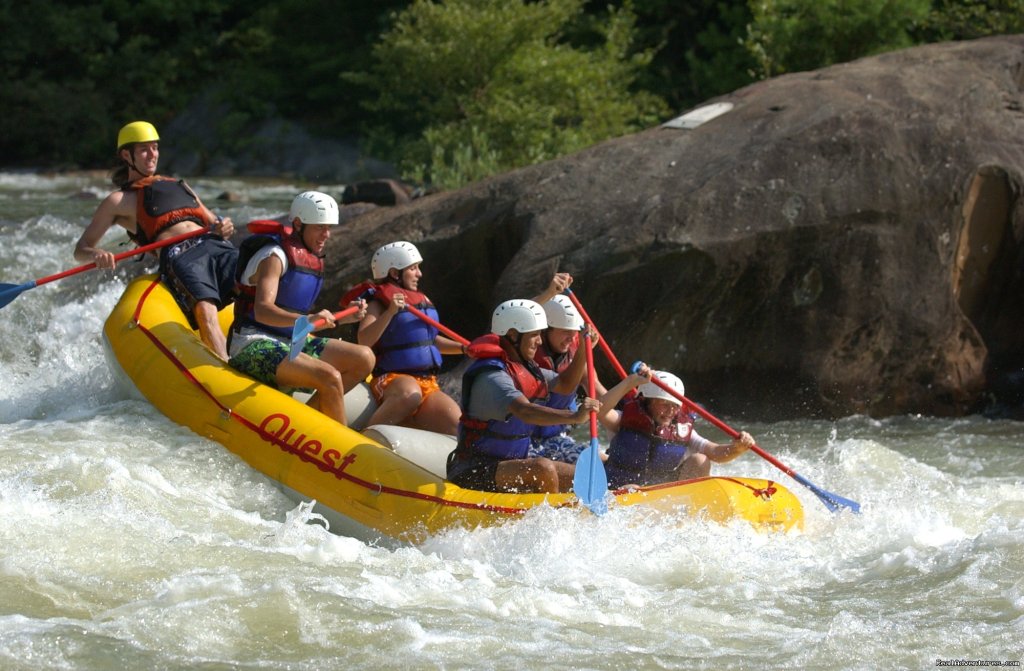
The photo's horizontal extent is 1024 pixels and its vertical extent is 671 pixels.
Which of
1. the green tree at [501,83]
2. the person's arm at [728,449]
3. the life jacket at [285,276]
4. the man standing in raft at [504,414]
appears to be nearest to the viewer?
the man standing in raft at [504,414]

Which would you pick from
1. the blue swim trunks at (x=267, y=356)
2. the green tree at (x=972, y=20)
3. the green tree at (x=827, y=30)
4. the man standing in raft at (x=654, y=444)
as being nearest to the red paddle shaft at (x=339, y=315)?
the blue swim trunks at (x=267, y=356)

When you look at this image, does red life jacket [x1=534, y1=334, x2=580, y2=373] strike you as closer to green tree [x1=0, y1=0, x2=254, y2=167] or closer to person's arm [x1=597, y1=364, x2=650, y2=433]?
person's arm [x1=597, y1=364, x2=650, y2=433]

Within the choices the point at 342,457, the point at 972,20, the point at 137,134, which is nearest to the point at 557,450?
the point at 342,457

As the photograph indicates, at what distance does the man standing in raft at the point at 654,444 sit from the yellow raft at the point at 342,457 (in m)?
0.31

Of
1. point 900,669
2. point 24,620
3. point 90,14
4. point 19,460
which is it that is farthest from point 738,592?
point 90,14

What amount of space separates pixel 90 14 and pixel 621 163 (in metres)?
13.9

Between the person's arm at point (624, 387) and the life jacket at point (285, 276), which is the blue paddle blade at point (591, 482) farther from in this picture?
the life jacket at point (285, 276)

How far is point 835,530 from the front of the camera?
6246 mm

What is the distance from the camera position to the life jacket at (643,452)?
629 cm

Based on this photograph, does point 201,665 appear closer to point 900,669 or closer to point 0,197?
point 900,669

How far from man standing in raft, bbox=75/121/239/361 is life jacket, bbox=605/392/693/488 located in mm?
2245

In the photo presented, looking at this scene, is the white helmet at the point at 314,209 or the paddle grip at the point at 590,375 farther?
the white helmet at the point at 314,209

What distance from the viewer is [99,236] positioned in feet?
24.4

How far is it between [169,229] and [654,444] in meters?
2.99
